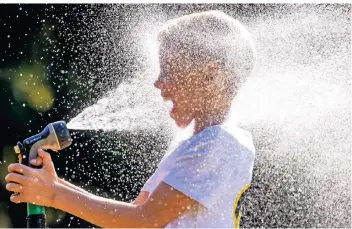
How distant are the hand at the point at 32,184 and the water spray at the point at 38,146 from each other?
0.03m

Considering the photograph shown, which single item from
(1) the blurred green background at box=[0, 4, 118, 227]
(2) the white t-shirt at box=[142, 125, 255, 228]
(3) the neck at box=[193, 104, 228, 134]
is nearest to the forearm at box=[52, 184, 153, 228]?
(2) the white t-shirt at box=[142, 125, 255, 228]

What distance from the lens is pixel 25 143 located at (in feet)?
6.88

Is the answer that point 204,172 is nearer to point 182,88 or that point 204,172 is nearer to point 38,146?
point 182,88

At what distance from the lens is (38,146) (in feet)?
6.87

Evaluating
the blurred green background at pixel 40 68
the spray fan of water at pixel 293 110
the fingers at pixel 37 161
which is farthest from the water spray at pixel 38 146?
the blurred green background at pixel 40 68

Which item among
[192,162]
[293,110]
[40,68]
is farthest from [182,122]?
[40,68]

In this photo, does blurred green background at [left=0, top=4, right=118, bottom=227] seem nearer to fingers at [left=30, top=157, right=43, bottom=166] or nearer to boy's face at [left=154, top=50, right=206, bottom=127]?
boy's face at [left=154, top=50, right=206, bottom=127]

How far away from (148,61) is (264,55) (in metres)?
0.79

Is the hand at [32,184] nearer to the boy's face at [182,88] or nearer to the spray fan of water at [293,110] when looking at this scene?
the boy's face at [182,88]

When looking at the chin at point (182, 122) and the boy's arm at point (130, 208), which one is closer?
the boy's arm at point (130, 208)

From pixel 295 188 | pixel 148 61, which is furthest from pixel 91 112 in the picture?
pixel 295 188

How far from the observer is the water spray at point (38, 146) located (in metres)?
2.05

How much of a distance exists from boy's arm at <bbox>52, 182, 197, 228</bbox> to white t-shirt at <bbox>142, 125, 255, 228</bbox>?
0.09 feet

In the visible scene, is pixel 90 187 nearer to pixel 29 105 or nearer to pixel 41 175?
pixel 29 105
